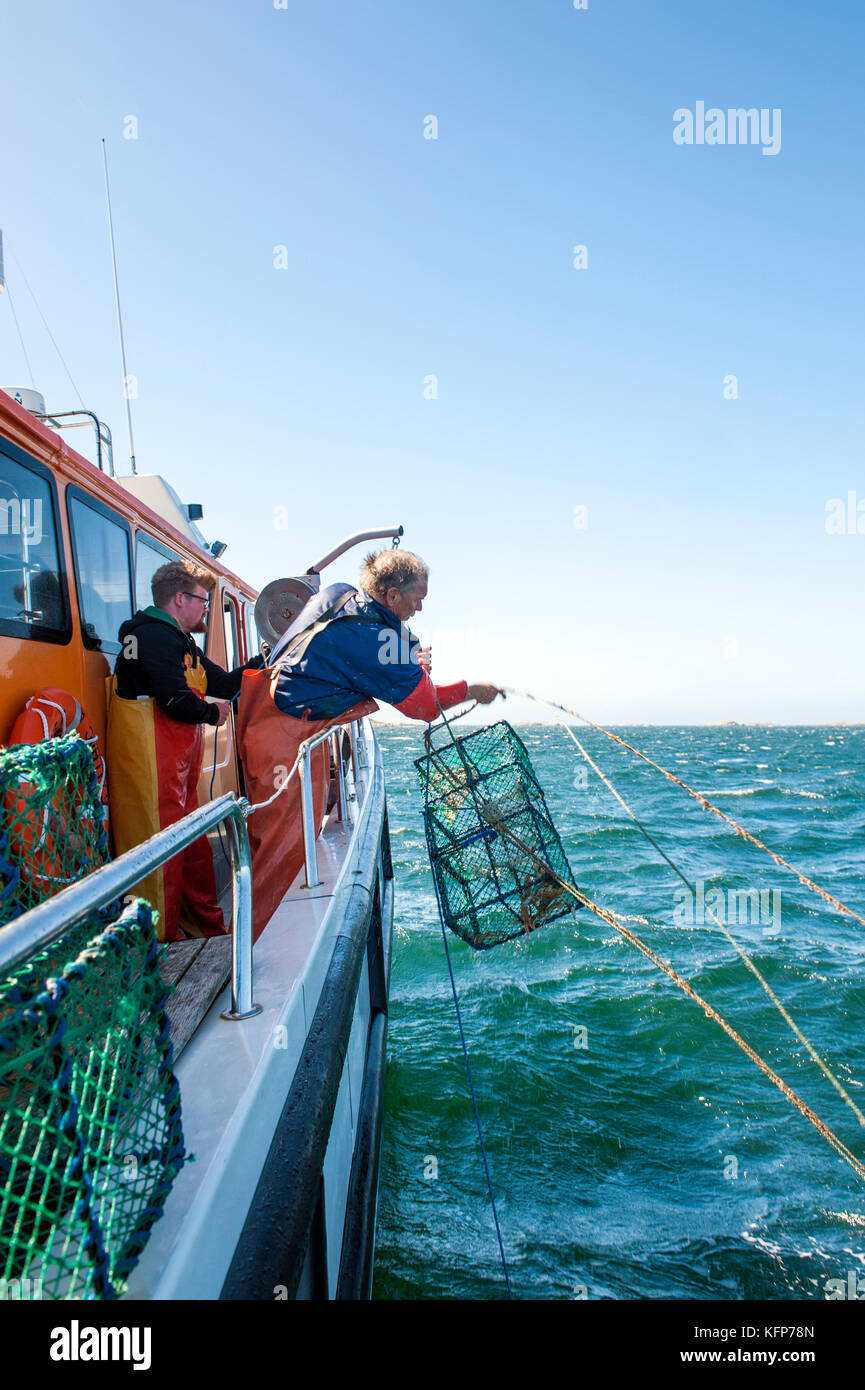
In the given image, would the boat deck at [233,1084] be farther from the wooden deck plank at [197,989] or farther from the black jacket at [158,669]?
the black jacket at [158,669]

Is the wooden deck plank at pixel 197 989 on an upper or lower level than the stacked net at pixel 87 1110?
lower

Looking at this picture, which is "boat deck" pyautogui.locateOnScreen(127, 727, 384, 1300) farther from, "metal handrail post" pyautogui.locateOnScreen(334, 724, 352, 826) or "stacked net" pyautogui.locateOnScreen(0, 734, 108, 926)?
"metal handrail post" pyautogui.locateOnScreen(334, 724, 352, 826)

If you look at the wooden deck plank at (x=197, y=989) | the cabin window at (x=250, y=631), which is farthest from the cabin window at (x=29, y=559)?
the cabin window at (x=250, y=631)

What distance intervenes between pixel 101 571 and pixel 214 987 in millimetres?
2078

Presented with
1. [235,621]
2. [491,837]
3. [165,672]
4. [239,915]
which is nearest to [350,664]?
[165,672]

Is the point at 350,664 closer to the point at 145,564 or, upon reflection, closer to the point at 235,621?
the point at 145,564

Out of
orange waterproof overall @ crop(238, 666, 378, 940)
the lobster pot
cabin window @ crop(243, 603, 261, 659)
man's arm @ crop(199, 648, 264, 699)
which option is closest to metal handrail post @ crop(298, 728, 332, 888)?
orange waterproof overall @ crop(238, 666, 378, 940)

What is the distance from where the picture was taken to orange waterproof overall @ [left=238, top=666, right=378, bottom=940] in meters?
3.35

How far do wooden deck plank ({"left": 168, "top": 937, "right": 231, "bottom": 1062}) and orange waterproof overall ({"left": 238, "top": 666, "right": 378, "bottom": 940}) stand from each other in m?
0.55

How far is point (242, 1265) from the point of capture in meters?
1.57

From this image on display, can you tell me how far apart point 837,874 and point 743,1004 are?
5.67 m

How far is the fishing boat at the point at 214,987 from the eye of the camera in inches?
54.1
